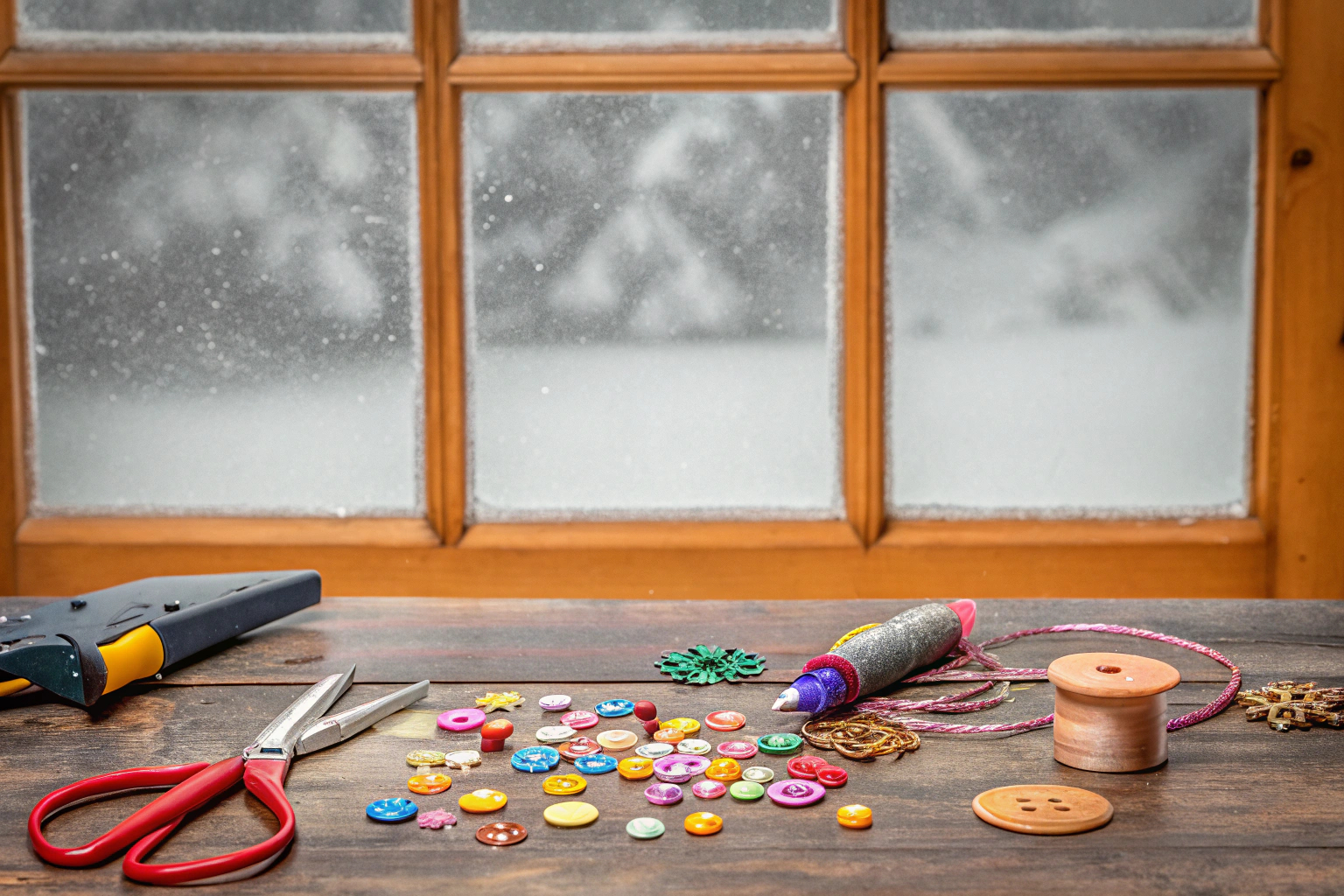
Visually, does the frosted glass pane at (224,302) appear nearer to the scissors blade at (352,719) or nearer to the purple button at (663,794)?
the scissors blade at (352,719)

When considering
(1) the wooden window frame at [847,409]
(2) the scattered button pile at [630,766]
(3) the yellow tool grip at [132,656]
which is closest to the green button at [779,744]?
(2) the scattered button pile at [630,766]

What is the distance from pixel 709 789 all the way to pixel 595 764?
0.07 metres

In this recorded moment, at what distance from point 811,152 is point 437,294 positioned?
1.97 feet

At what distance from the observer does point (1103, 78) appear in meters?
1.57

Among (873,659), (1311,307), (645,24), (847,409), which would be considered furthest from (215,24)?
(1311,307)

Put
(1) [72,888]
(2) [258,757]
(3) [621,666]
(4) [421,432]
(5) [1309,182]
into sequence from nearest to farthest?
(1) [72,888] → (2) [258,757] → (3) [621,666] → (5) [1309,182] → (4) [421,432]

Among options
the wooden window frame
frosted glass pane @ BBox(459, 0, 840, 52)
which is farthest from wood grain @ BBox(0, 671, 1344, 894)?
frosted glass pane @ BBox(459, 0, 840, 52)

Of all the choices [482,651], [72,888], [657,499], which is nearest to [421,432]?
[657,499]

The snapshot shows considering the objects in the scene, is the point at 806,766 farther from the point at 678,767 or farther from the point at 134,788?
the point at 134,788

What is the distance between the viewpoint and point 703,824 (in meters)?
0.53

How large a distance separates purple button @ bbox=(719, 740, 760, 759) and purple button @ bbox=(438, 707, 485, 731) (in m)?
0.16

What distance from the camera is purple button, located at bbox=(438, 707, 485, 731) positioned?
670mm

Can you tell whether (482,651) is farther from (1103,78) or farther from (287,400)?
(1103,78)

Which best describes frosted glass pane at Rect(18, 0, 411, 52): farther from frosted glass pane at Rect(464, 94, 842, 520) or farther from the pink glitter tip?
the pink glitter tip
